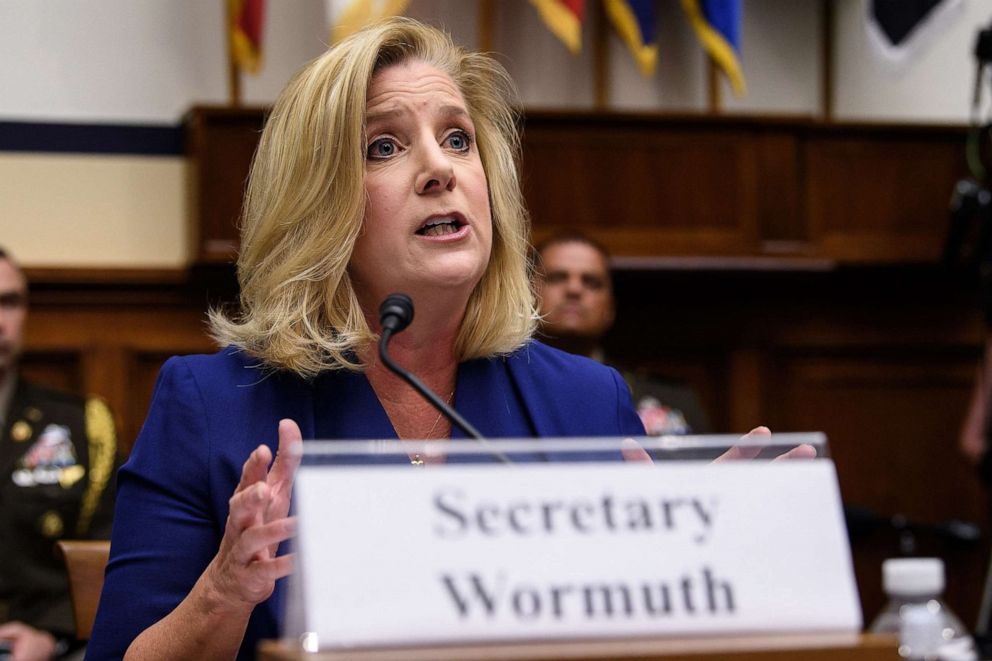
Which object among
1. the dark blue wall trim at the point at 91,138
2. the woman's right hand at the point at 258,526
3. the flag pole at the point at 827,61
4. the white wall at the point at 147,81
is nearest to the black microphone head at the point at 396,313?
the woman's right hand at the point at 258,526

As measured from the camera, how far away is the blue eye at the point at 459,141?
6.18ft

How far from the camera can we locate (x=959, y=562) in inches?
214

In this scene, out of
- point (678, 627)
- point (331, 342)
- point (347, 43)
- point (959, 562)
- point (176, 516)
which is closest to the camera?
point (678, 627)

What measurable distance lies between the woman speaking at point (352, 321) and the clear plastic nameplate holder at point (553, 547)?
0.69m

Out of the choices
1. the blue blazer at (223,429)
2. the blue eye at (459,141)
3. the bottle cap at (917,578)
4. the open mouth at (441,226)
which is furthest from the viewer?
the blue eye at (459,141)

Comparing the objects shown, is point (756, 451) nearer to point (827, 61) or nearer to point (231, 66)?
point (231, 66)

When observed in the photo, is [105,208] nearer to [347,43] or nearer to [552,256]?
[552,256]

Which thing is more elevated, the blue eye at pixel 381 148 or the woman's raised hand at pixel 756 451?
the blue eye at pixel 381 148

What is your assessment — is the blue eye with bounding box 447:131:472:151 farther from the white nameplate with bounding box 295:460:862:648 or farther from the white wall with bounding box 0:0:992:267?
the white wall with bounding box 0:0:992:267

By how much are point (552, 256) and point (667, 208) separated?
80 cm

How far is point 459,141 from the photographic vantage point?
6.22 feet

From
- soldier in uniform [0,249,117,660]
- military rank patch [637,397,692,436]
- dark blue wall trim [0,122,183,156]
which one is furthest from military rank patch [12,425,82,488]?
military rank patch [637,397,692,436]

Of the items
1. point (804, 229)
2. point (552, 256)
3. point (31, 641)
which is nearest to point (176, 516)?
point (31, 641)

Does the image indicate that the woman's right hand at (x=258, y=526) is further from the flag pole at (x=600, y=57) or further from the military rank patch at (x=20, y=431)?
the flag pole at (x=600, y=57)
